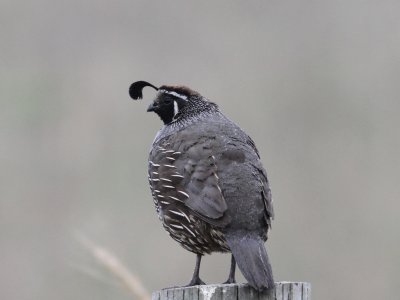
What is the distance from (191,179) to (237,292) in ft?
3.81

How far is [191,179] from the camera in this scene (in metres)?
5.76

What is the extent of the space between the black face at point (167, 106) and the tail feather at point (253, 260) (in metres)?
1.28

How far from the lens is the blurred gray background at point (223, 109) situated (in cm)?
835

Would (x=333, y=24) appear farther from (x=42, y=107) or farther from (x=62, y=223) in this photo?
(x=62, y=223)

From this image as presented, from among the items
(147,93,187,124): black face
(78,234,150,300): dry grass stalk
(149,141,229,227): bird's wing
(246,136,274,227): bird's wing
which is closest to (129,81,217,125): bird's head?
(147,93,187,124): black face

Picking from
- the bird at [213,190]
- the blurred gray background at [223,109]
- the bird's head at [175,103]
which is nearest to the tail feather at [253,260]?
the bird at [213,190]

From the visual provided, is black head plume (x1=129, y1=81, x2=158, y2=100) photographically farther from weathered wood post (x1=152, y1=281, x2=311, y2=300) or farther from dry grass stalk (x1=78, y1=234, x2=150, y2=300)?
weathered wood post (x1=152, y1=281, x2=311, y2=300)

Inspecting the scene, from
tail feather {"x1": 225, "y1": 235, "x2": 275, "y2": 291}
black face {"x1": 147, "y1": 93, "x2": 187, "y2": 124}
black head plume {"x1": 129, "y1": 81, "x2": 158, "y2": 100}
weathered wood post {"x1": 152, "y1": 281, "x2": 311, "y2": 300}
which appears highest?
black head plume {"x1": 129, "y1": 81, "x2": 158, "y2": 100}

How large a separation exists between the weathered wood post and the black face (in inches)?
76.4

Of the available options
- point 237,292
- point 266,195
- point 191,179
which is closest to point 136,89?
point 191,179

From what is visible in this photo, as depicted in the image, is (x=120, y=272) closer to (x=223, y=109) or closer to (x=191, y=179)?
(x=191, y=179)

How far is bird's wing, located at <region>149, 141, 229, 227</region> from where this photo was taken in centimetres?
Result: 557

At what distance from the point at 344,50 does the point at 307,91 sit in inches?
30.3

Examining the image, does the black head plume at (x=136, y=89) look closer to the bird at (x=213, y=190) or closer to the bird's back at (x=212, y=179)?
the bird at (x=213, y=190)
